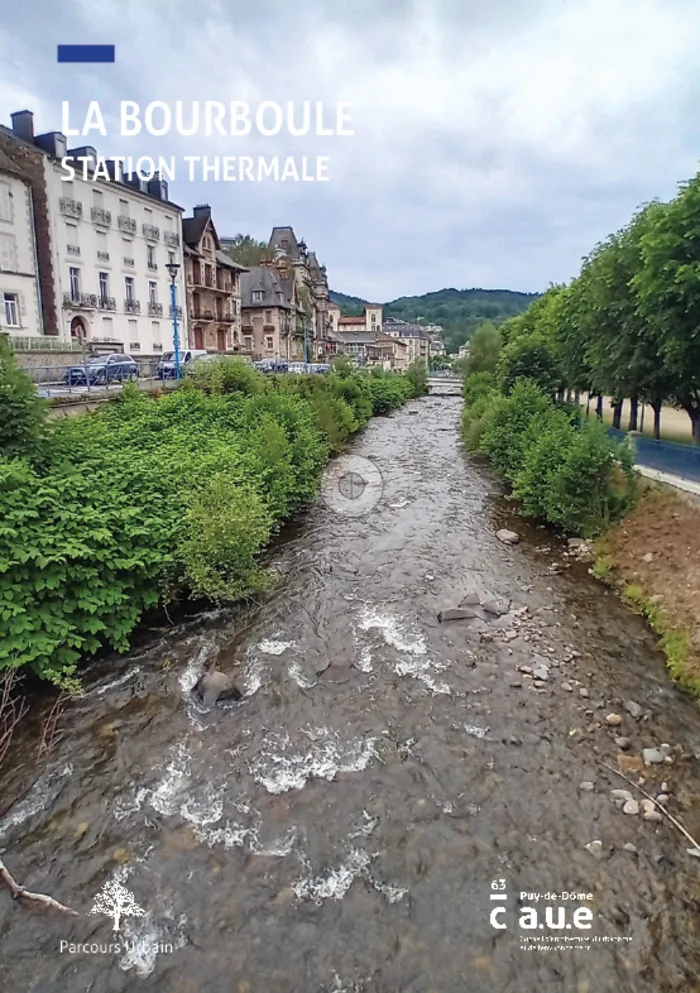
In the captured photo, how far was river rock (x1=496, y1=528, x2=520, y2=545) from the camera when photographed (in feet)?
57.2

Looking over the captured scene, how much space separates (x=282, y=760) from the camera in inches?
321

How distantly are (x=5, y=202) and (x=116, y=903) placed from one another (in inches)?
1467

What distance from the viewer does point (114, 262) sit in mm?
42500

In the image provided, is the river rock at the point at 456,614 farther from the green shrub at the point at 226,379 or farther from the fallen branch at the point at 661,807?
the green shrub at the point at 226,379

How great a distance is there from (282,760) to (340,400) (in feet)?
102

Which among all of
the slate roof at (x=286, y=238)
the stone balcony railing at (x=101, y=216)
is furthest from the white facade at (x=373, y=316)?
the stone balcony railing at (x=101, y=216)

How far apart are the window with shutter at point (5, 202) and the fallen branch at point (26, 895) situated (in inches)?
1422

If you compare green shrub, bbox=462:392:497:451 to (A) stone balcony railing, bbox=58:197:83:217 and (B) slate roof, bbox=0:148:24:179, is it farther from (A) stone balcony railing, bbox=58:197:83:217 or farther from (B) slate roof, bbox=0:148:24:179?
(B) slate roof, bbox=0:148:24:179

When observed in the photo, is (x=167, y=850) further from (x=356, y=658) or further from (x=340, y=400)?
(x=340, y=400)

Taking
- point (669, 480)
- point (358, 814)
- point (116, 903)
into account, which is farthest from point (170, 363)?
point (116, 903)

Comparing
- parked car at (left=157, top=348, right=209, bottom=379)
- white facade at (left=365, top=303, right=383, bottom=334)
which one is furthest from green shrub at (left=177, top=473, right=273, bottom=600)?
white facade at (left=365, top=303, right=383, bottom=334)

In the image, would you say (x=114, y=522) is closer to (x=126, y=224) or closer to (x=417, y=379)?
(x=126, y=224)

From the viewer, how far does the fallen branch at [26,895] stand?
6.04m

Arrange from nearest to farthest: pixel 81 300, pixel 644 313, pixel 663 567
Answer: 1. pixel 663 567
2. pixel 644 313
3. pixel 81 300
